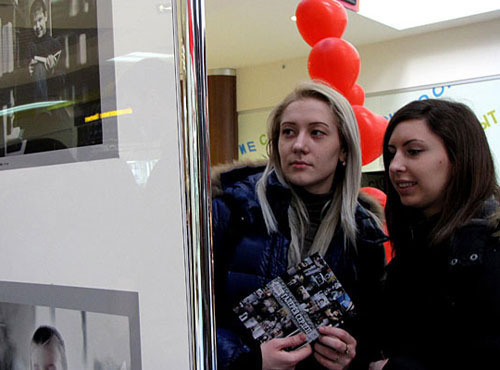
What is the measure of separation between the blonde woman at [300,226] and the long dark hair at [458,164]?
4.8 inches

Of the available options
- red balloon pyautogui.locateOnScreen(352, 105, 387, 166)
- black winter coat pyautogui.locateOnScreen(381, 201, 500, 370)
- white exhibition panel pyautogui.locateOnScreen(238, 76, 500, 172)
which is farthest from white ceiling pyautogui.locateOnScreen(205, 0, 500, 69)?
black winter coat pyautogui.locateOnScreen(381, 201, 500, 370)

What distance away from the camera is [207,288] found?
32 centimetres

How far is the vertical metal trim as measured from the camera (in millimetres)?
319

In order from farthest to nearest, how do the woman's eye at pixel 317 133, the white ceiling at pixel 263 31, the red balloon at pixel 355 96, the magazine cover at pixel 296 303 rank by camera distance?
the white ceiling at pixel 263 31 < the red balloon at pixel 355 96 < the woman's eye at pixel 317 133 < the magazine cover at pixel 296 303

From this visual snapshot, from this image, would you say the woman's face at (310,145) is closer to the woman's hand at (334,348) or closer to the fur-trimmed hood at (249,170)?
the fur-trimmed hood at (249,170)

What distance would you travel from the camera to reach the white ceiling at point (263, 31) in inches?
190

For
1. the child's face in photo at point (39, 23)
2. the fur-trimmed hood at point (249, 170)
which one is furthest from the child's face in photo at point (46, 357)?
the fur-trimmed hood at point (249, 170)

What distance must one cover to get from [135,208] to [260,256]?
0.66 m

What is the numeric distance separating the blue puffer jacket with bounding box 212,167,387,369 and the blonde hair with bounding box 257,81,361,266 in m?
0.02

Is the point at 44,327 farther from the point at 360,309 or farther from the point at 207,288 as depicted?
the point at 360,309

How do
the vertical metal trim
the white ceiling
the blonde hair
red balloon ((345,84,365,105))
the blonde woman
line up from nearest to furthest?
the vertical metal trim
the blonde woman
the blonde hair
red balloon ((345,84,365,105))
the white ceiling

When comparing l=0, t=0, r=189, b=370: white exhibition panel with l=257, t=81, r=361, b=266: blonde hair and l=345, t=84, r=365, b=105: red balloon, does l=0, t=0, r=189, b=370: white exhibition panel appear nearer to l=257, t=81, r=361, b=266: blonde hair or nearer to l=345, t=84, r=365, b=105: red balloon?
l=257, t=81, r=361, b=266: blonde hair

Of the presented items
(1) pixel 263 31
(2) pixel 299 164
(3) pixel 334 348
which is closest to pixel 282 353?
(3) pixel 334 348

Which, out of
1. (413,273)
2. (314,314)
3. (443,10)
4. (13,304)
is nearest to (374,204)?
(413,273)
